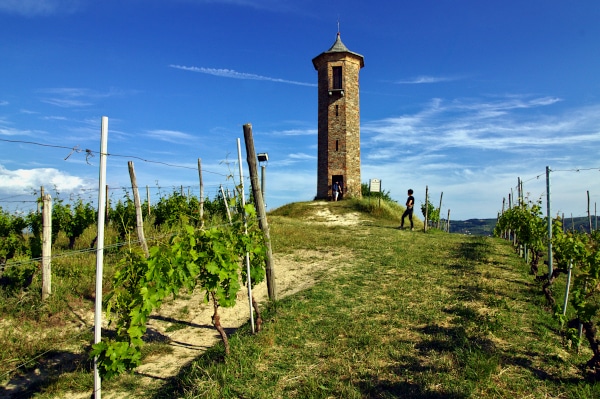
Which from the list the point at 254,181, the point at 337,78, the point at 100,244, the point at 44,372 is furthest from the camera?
the point at 337,78

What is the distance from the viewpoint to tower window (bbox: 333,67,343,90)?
87.9 ft

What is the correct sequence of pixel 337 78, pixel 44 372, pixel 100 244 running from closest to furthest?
pixel 100 244 → pixel 44 372 → pixel 337 78

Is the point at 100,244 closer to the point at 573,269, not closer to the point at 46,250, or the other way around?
the point at 46,250

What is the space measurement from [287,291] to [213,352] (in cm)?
353

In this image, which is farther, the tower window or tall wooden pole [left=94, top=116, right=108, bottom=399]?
the tower window

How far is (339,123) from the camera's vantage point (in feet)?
86.4

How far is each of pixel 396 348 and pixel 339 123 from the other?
22.2 meters

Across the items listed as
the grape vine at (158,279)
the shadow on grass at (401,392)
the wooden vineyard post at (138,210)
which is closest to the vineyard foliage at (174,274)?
the grape vine at (158,279)

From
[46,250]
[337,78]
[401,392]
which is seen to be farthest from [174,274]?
[337,78]

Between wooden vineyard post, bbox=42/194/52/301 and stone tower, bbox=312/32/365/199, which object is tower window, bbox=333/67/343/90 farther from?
wooden vineyard post, bbox=42/194/52/301

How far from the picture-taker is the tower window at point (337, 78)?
26.8 metres

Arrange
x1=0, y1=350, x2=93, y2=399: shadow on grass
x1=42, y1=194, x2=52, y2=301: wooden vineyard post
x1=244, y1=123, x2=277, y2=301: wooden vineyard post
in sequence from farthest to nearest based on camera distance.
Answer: x1=42, y1=194, x2=52, y2=301: wooden vineyard post
x1=244, y1=123, x2=277, y2=301: wooden vineyard post
x1=0, y1=350, x2=93, y2=399: shadow on grass

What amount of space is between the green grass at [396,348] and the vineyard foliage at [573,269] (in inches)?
12.6

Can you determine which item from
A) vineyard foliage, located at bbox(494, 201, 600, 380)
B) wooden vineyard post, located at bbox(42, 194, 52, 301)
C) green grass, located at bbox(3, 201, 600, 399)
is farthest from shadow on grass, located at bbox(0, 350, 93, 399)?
vineyard foliage, located at bbox(494, 201, 600, 380)
